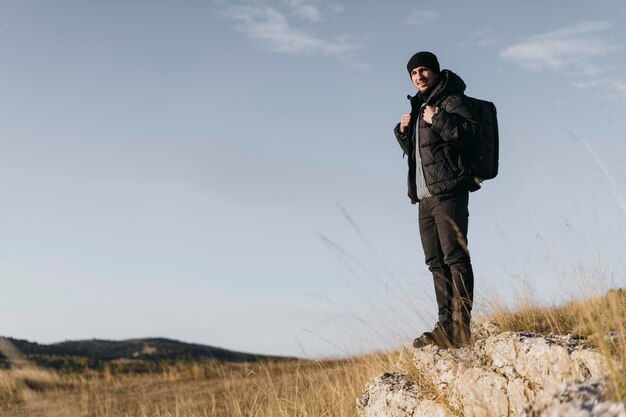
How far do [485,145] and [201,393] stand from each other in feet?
20.5

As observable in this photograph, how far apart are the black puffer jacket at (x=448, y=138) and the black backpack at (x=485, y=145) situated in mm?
58

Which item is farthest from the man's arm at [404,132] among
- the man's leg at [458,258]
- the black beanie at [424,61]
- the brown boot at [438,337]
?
the brown boot at [438,337]

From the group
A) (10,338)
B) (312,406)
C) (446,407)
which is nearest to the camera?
(446,407)

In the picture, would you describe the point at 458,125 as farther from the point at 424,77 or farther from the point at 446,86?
the point at 424,77

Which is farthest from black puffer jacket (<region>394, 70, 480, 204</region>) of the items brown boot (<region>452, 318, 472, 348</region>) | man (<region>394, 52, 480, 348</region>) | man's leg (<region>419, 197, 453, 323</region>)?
brown boot (<region>452, 318, 472, 348</region>)

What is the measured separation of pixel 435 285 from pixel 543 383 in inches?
62.6

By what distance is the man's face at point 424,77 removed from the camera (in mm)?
4816

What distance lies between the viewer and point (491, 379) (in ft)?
12.1

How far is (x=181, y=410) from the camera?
7.57 m

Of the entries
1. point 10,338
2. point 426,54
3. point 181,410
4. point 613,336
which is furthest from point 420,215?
point 10,338

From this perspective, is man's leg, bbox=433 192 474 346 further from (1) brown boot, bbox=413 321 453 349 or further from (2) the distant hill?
(2) the distant hill

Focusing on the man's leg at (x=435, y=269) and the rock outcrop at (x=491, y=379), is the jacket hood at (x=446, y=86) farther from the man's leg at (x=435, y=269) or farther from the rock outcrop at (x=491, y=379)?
the rock outcrop at (x=491, y=379)

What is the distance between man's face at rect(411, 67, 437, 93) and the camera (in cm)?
482

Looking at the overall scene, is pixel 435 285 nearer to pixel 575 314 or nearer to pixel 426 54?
pixel 575 314
